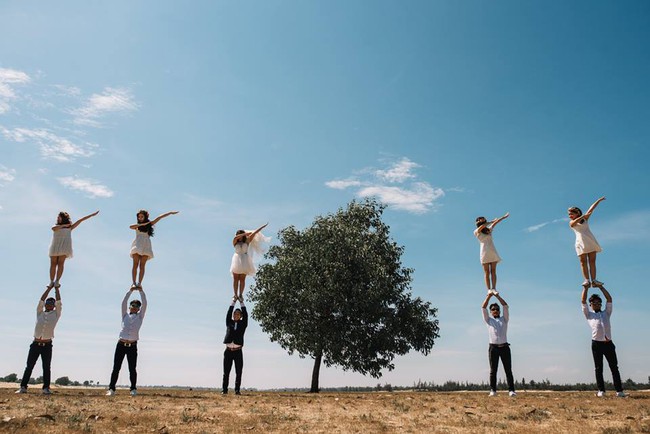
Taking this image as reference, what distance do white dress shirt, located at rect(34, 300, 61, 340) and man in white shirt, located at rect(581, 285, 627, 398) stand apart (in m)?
17.9

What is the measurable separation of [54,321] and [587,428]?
15710mm

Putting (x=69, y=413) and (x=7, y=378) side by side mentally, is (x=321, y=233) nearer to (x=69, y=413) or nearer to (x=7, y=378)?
(x=7, y=378)

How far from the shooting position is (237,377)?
16.7 m

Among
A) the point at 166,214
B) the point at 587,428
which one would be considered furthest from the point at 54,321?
the point at 587,428

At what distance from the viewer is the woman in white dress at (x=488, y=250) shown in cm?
1783

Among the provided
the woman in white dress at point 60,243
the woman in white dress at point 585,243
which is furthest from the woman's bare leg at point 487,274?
the woman in white dress at point 60,243

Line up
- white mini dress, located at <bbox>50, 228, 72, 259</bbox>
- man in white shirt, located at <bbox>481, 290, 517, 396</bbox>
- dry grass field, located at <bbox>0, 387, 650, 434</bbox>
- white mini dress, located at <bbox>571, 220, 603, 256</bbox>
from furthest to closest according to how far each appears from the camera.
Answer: white mini dress, located at <bbox>50, 228, 72, 259</bbox> → white mini dress, located at <bbox>571, 220, 603, 256</bbox> → man in white shirt, located at <bbox>481, 290, 517, 396</bbox> → dry grass field, located at <bbox>0, 387, 650, 434</bbox>

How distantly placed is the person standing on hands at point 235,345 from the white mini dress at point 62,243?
655cm

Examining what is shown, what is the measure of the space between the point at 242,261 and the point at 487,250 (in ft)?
30.9

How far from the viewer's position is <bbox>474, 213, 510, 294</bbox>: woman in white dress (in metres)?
17.8

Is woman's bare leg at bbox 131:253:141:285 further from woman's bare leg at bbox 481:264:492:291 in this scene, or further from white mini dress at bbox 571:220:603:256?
white mini dress at bbox 571:220:603:256

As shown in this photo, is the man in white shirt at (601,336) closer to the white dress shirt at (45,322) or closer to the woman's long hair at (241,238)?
the woman's long hair at (241,238)

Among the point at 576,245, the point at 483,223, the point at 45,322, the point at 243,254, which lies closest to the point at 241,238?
the point at 243,254

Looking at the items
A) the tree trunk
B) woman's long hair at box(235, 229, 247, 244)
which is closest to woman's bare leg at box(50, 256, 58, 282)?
woman's long hair at box(235, 229, 247, 244)
